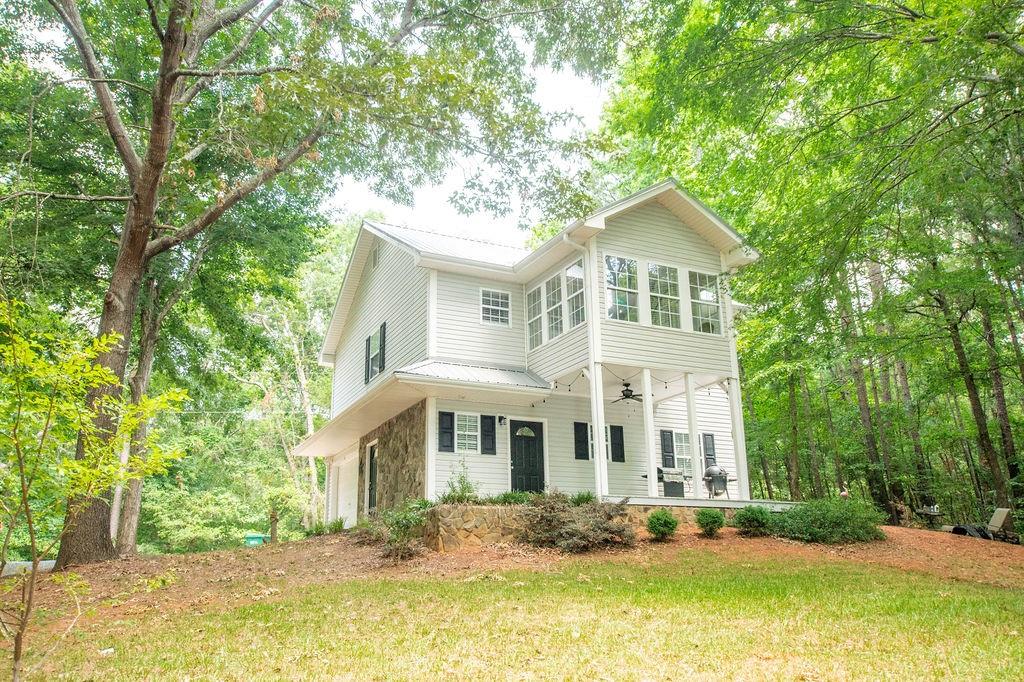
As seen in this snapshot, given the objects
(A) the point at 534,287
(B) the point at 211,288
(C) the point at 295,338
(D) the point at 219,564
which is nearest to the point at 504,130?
(A) the point at 534,287

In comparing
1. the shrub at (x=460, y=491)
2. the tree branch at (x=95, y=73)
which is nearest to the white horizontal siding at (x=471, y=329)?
the shrub at (x=460, y=491)

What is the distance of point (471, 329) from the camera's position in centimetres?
1512

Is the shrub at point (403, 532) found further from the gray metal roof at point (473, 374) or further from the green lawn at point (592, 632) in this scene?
the gray metal roof at point (473, 374)

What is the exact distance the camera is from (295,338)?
1136 inches

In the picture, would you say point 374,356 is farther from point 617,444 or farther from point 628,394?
point 628,394

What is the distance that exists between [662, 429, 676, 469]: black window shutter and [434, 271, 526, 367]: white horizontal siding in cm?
406

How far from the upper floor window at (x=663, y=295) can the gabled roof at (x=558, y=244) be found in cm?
133

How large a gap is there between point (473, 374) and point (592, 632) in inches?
323

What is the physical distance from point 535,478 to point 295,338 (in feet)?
57.2

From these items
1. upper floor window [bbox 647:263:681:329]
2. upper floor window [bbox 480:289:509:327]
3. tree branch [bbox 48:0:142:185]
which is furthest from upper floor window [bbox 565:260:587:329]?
tree branch [bbox 48:0:142:185]

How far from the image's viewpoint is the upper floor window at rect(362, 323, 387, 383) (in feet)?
57.8

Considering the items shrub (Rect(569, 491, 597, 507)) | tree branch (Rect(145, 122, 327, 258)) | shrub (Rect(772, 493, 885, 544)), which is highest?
tree branch (Rect(145, 122, 327, 258))

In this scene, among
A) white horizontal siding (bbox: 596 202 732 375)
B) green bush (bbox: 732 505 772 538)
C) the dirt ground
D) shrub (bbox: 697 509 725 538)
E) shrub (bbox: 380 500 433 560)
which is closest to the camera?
the dirt ground

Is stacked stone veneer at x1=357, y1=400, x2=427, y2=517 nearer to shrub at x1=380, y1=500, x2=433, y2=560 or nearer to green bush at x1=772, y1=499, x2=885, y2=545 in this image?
shrub at x1=380, y1=500, x2=433, y2=560
